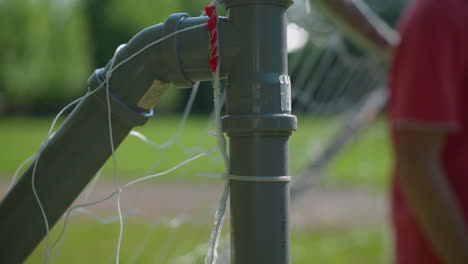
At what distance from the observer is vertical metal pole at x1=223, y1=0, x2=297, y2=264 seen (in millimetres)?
348

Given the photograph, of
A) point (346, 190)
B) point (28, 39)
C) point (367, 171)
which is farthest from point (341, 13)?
point (28, 39)

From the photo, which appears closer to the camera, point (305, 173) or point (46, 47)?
point (305, 173)

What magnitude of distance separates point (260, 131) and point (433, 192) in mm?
490

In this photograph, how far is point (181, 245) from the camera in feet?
8.86

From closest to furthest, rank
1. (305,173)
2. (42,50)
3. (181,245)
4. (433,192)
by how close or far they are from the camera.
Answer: (433,192) → (305,173) → (181,245) → (42,50)

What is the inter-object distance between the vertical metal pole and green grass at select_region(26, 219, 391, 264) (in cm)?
199

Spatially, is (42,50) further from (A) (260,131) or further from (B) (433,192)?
(A) (260,131)

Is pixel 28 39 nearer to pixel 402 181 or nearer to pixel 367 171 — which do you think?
pixel 367 171

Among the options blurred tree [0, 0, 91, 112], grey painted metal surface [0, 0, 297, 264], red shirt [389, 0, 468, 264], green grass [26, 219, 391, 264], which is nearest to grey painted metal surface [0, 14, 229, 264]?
grey painted metal surface [0, 0, 297, 264]

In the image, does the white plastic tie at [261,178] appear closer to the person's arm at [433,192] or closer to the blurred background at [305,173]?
the blurred background at [305,173]

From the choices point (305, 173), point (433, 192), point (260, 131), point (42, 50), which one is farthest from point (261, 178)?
point (42, 50)

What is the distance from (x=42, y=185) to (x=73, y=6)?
1809cm

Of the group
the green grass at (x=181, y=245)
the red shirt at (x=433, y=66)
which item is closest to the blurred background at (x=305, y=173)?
the green grass at (x=181, y=245)

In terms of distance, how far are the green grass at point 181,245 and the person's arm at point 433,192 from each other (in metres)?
1.68
